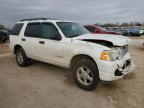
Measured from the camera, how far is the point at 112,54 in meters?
4.46

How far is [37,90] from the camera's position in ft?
15.8

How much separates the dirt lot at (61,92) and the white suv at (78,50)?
1.40 ft

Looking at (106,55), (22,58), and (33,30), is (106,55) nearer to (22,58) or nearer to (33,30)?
(33,30)

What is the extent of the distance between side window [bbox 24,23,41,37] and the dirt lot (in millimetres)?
1409

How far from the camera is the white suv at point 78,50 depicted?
444 centimetres

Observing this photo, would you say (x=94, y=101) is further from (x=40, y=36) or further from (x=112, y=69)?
(x=40, y=36)

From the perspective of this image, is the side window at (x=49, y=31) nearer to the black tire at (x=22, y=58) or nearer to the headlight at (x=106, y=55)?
the black tire at (x=22, y=58)

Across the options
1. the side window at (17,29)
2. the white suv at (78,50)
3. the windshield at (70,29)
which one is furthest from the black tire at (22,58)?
the windshield at (70,29)

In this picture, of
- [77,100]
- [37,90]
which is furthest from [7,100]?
[77,100]

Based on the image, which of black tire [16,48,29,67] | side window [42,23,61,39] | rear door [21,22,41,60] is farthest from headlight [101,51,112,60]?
black tire [16,48,29,67]

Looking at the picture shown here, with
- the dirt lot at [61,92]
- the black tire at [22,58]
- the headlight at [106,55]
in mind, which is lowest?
the dirt lot at [61,92]

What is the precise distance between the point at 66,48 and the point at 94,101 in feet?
5.85

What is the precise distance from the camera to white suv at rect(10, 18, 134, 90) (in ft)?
14.6

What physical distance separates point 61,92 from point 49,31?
215 cm
